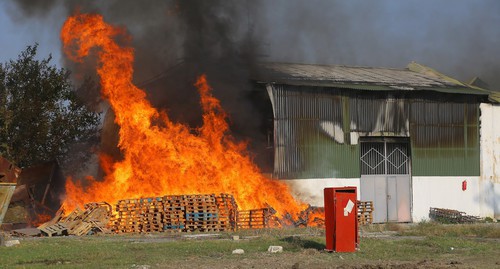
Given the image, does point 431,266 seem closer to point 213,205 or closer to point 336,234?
point 336,234

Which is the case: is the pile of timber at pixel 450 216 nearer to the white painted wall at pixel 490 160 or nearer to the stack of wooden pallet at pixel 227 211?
the white painted wall at pixel 490 160

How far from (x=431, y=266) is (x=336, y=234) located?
10.7ft

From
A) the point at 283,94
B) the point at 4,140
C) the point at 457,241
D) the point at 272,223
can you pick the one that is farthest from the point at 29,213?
the point at 457,241

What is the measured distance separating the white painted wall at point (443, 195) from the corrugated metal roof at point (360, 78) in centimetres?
473

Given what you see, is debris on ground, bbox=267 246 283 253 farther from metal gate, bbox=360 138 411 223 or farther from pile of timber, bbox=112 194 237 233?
metal gate, bbox=360 138 411 223

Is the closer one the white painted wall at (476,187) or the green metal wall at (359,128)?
the green metal wall at (359,128)

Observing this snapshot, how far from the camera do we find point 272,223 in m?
27.5

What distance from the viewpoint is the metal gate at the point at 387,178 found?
3400cm

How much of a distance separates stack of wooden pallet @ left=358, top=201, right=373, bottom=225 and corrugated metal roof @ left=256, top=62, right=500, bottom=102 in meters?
6.07

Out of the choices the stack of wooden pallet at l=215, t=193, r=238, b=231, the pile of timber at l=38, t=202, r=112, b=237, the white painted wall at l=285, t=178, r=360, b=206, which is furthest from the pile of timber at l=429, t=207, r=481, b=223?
the pile of timber at l=38, t=202, r=112, b=237

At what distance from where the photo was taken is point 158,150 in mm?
28625

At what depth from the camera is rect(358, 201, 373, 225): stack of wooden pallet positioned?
3014 centimetres

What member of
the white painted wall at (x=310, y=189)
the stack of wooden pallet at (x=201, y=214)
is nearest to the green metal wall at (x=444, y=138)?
the white painted wall at (x=310, y=189)

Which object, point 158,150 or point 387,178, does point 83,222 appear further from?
point 387,178
